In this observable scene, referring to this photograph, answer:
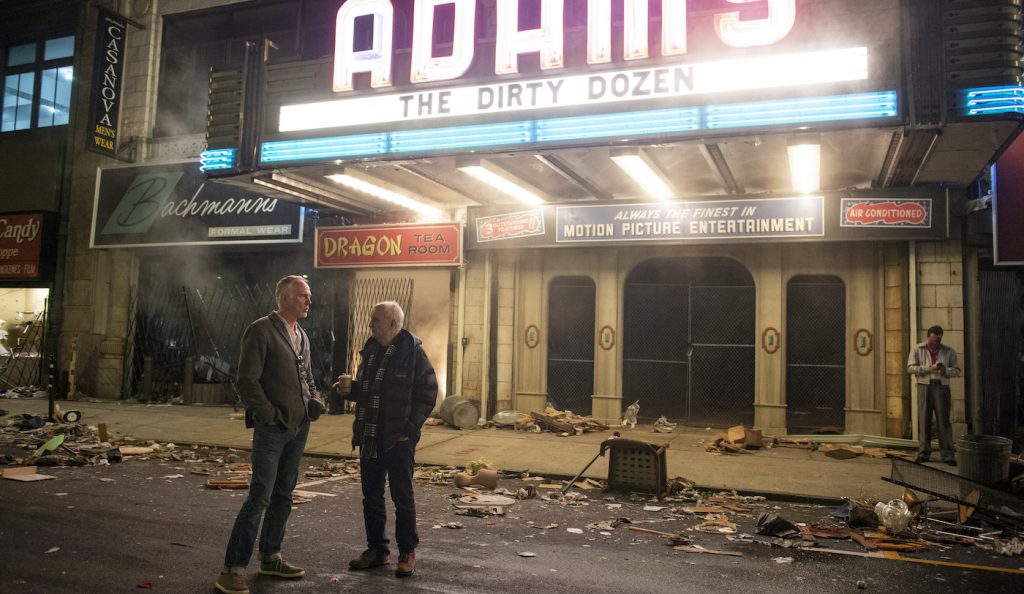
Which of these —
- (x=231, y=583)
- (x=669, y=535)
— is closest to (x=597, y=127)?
(x=669, y=535)

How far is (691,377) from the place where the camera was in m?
12.3

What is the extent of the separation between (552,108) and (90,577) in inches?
292

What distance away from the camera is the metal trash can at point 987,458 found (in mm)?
6961

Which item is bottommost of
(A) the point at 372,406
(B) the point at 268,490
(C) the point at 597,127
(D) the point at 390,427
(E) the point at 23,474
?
(E) the point at 23,474

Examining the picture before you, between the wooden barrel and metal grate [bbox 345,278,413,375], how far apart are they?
251 centimetres

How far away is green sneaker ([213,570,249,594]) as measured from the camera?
14.1 feet

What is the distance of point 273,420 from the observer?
14.9ft

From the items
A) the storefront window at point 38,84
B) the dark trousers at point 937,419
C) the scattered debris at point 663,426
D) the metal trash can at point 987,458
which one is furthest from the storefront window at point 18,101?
the metal trash can at point 987,458

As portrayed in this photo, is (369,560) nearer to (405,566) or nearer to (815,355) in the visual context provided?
(405,566)

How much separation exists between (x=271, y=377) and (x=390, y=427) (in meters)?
0.91

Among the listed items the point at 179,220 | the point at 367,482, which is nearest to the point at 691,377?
the point at 367,482

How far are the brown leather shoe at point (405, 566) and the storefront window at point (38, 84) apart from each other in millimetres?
17870

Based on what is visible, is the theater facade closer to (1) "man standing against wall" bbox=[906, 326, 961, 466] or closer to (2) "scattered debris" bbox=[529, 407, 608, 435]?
(2) "scattered debris" bbox=[529, 407, 608, 435]

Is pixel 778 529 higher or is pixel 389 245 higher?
pixel 389 245
